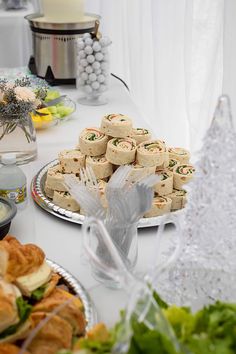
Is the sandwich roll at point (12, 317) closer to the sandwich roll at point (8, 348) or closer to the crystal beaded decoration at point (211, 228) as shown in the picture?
the sandwich roll at point (8, 348)

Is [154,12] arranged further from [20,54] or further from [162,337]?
[162,337]

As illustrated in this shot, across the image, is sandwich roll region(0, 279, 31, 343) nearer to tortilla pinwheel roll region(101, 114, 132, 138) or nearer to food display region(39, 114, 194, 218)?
food display region(39, 114, 194, 218)

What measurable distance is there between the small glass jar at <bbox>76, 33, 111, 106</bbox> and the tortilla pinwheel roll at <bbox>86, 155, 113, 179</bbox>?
0.70 metres

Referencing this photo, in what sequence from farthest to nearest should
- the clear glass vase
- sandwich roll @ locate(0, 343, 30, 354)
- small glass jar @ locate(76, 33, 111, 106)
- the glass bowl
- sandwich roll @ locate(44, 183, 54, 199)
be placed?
small glass jar @ locate(76, 33, 111, 106) → the glass bowl → the clear glass vase → sandwich roll @ locate(44, 183, 54, 199) → sandwich roll @ locate(0, 343, 30, 354)

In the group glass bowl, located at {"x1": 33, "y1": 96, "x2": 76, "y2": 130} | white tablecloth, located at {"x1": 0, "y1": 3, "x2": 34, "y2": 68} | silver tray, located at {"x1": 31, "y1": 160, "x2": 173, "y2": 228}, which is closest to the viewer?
silver tray, located at {"x1": 31, "y1": 160, "x2": 173, "y2": 228}

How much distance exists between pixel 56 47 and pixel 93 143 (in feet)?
2.88

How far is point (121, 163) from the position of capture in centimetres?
110

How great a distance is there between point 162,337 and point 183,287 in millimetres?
260

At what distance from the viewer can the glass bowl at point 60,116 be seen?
5.13 feet

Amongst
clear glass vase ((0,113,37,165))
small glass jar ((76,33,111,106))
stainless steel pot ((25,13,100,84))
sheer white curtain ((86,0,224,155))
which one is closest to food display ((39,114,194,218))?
clear glass vase ((0,113,37,165))

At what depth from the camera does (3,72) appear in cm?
191

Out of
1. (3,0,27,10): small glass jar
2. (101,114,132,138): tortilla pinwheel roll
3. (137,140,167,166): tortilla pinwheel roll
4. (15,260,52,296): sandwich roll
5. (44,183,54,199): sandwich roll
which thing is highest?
(3,0,27,10): small glass jar

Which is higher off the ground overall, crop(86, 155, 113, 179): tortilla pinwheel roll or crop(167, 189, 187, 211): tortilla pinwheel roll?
crop(86, 155, 113, 179): tortilla pinwheel roll

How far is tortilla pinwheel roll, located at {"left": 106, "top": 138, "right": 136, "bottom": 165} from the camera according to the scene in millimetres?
1097
